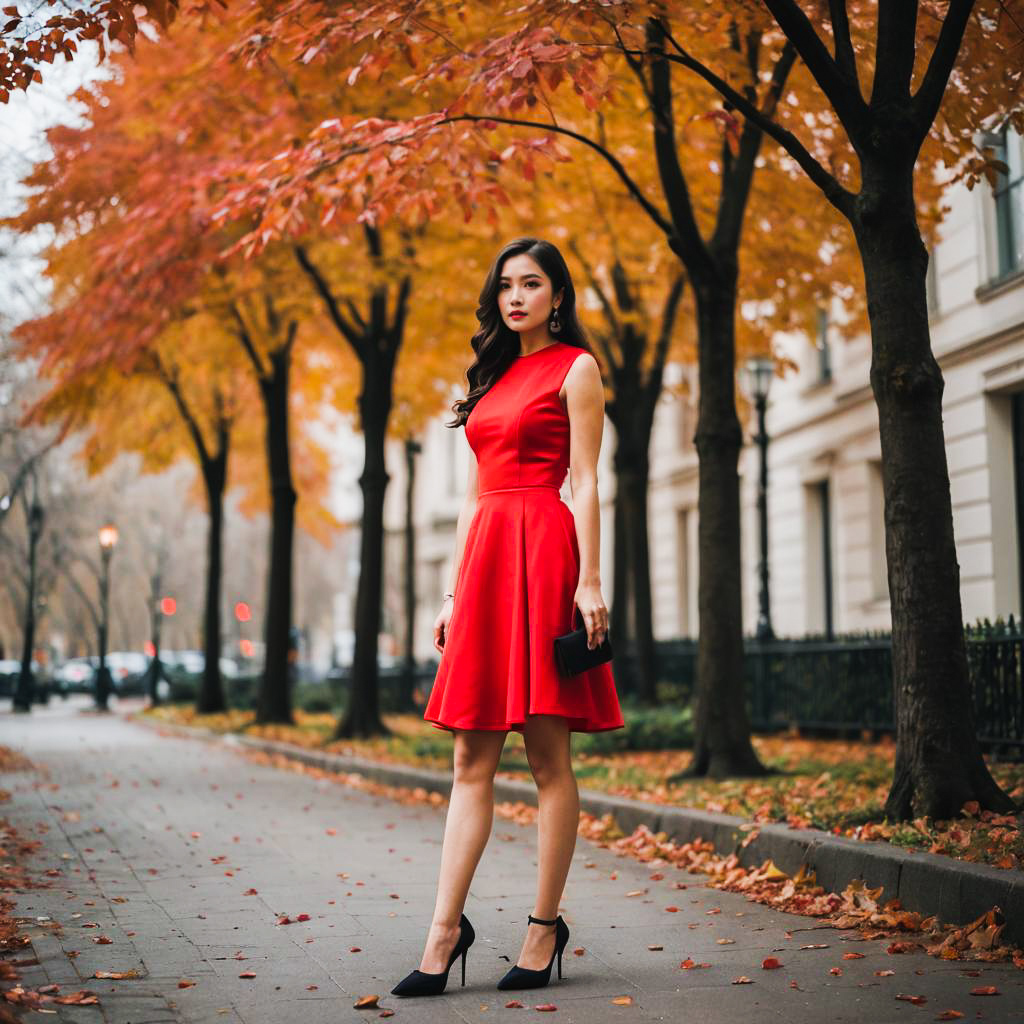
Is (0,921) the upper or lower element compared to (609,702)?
lower

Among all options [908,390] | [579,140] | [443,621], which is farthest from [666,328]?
[443,621]

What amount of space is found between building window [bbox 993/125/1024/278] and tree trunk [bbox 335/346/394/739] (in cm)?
756

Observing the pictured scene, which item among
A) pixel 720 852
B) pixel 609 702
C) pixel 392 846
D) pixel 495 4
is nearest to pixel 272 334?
pixel 495 4

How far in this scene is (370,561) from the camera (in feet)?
55.1

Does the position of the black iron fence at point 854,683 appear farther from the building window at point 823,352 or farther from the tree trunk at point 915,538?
the building window at point 823,352

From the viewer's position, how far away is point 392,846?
8.30m

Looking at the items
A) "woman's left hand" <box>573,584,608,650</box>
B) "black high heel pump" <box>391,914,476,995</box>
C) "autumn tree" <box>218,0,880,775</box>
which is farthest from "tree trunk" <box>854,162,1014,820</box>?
"black high heel pump" <box>391,914,476,995</box>

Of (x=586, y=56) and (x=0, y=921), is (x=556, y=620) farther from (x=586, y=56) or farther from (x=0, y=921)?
(x=586, y=56)

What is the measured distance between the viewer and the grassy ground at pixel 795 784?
5.99 m

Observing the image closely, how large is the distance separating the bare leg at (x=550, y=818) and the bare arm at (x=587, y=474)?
37cm

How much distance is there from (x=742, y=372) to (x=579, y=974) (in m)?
15.2

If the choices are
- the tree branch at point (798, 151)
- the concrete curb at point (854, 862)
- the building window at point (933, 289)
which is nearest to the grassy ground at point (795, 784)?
the concrete curb at point (854, 862)

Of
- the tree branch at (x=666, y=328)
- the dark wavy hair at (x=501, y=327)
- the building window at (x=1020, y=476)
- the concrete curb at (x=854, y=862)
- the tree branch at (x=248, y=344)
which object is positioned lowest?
the concrete curb at (x=854, y=862)

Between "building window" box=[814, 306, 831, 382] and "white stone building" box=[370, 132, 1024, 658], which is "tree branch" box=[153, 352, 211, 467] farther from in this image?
"building window" box=[814, 306, 831, 382]
